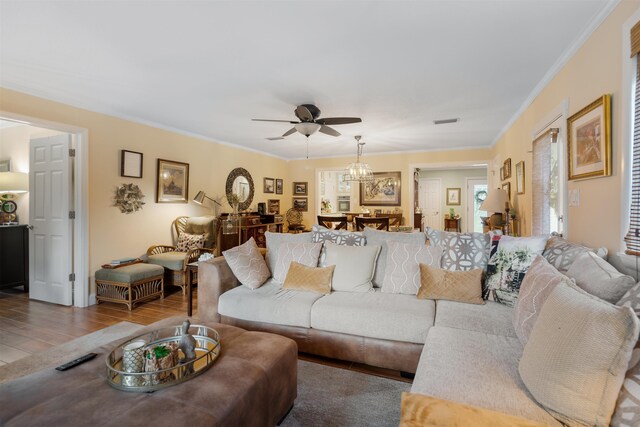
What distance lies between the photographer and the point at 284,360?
5.36 ft

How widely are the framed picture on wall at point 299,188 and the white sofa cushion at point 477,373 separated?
256 inches

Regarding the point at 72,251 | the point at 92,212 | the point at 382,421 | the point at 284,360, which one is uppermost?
the point at 92,212

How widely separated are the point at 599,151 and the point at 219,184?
17.6 feet

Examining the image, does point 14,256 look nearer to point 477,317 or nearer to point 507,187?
point 477,317

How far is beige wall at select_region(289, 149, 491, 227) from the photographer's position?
6.65 m

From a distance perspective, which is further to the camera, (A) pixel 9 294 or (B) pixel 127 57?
(A) pixel 9 294

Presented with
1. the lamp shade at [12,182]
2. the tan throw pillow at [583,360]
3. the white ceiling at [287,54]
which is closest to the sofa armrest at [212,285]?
the white ceiling at [287,54]

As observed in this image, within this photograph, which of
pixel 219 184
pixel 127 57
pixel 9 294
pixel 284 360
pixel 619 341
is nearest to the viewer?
pixel 619 341

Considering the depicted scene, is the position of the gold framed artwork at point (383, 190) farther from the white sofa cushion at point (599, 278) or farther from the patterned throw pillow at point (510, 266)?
the white sofa cushion at point (599, 278)

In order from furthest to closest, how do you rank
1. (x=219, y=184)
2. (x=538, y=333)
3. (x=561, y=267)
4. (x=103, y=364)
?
(x=219, y=184) → (x=561, y=267) → (x=103, y=364) → (x=538, y=333)

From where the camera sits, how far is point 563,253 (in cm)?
204

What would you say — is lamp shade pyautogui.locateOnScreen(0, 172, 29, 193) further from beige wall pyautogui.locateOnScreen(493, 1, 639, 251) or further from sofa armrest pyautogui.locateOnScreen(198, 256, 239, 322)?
beige wall pyautogui.locateOnScreen(493, 1, 639, 251)

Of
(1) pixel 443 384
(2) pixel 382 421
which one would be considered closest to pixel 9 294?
(2) pixel 382 421

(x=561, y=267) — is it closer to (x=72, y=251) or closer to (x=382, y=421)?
(x=382, y=421)
